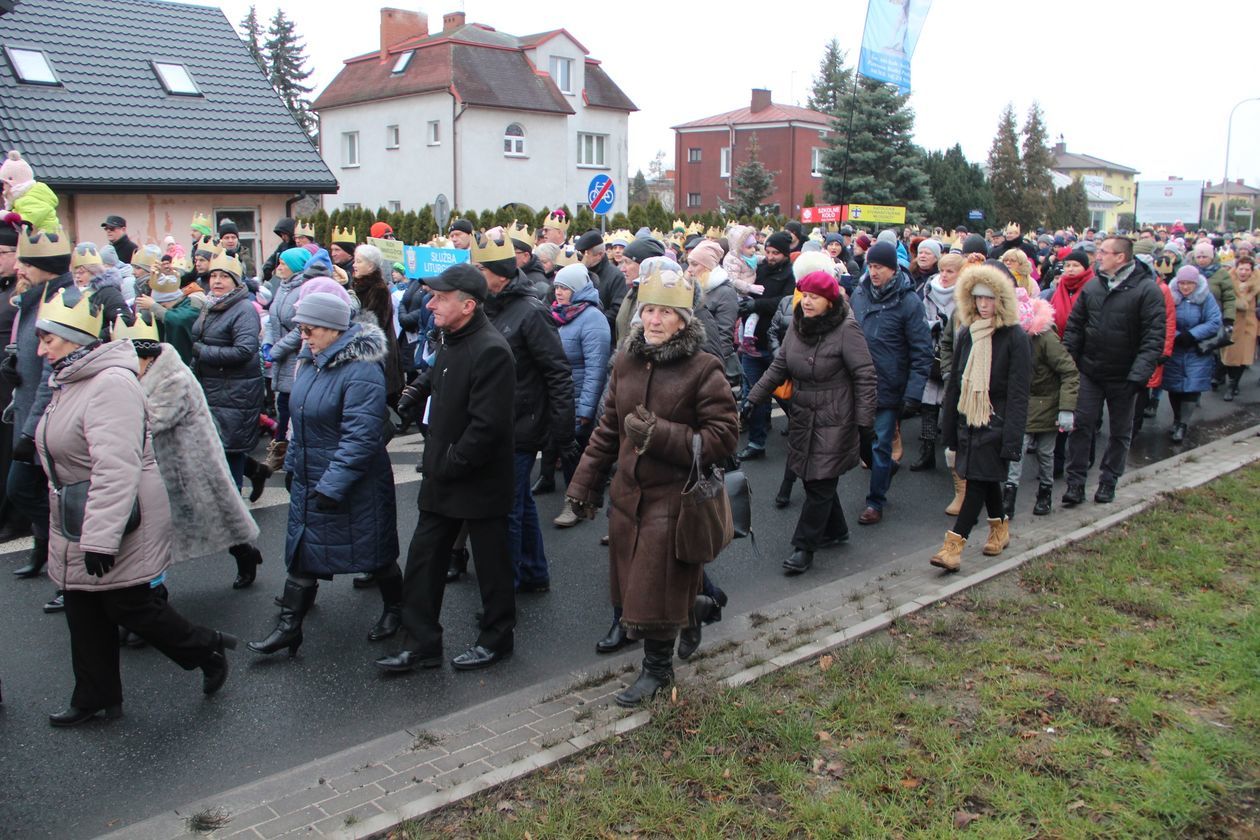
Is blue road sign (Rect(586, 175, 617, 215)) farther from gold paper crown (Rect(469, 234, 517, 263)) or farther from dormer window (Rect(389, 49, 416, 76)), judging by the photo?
dormer window (Rect(389, 49, 416, 76))

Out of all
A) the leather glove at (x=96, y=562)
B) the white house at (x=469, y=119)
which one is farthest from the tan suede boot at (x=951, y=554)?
the white house at (x=469, y=119)

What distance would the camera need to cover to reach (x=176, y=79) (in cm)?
2220

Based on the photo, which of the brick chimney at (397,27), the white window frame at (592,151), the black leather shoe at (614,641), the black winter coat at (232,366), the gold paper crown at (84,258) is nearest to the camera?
the black leather shoe at (614,641)

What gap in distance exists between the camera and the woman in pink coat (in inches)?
177

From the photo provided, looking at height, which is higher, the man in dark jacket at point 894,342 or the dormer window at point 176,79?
the dormer window at point 176,79

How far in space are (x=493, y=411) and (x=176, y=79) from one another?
2056cm

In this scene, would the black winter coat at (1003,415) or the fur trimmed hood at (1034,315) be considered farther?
the fur trimmed hood at (1034,315)

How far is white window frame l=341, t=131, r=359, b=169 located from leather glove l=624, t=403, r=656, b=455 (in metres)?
50.7

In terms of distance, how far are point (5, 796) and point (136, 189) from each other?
17821mm

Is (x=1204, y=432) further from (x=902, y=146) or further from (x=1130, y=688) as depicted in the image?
(x=902, y=146)

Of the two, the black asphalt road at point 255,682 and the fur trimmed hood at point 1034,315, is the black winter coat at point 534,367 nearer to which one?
the black asphalt road at point 255,682

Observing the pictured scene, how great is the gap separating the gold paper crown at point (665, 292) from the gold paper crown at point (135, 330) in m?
2.77

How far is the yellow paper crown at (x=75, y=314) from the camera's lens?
4.58 meters

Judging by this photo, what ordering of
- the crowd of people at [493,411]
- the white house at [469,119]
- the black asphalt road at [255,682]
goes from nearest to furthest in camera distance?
the black asphalt road at [255,682] → the crowd of people at [493,411] → the white house at [469,119]
